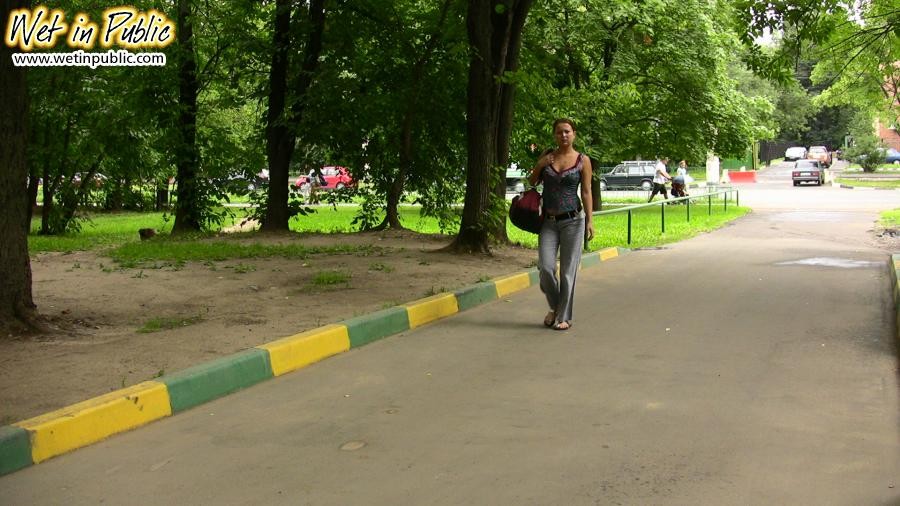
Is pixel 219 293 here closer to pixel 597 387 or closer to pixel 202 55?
pixel 597 387

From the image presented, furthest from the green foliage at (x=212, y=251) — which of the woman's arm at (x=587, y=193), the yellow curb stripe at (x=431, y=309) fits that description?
the woman's arm at (x=587, y=193)

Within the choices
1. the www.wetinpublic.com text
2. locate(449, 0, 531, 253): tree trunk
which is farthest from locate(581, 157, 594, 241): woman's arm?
the www.wetinpublic.com text

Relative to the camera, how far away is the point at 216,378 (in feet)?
20.3

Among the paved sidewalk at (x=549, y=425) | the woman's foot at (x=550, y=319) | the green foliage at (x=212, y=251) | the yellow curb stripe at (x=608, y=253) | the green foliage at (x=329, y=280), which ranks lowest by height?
the paved sidewalk at (x=549, y=425)

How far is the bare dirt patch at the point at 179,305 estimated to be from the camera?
6.07 metres

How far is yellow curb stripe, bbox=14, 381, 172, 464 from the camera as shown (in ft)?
16.0

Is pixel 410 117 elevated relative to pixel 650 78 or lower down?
lower down

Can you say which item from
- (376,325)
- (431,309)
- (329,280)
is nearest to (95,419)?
(376,325)

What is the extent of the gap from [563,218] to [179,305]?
145 inches

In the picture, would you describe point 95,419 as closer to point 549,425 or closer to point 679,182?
point 549,425

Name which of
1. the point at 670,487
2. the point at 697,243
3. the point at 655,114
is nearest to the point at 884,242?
the point at 697,243

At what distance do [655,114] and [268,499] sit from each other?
82.7 ft

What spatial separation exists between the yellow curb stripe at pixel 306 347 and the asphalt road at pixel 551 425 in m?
0.16

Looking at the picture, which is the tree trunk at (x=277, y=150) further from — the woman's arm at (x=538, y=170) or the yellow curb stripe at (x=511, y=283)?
the woman's arm at (x=538, y=170)
